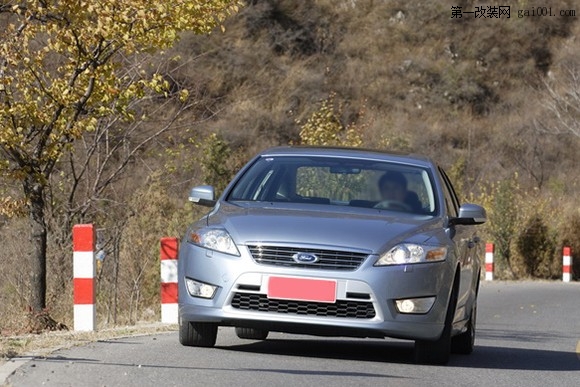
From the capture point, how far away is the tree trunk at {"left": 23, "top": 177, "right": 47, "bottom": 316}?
576 inches

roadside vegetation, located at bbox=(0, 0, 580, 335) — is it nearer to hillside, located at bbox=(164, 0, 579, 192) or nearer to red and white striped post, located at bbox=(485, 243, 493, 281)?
hillside, located at bbox=(164, 0, 579, 192)

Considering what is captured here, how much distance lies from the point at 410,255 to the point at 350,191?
1.90 m

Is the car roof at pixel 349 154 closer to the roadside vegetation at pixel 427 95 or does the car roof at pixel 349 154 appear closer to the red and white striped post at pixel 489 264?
the red and white striped post at pixel 489 264

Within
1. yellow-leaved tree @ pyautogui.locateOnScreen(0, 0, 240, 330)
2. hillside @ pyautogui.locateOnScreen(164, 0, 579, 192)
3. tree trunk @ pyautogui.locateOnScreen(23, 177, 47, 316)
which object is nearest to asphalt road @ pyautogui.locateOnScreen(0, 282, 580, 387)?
tree trunk @ pyautogui.locateOnScreen(23, 177, 47, 316)

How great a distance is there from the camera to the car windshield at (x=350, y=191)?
10672 mm

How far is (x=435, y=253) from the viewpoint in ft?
31.8

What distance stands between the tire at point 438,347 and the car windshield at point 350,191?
860mm

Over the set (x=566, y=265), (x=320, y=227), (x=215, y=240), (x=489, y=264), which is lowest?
(x=566, y=265)

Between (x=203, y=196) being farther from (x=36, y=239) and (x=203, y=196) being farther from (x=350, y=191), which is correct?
(x=36, y=239)

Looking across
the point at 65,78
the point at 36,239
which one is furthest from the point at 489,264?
the point at 36,239

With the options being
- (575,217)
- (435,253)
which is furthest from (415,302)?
(575,217)

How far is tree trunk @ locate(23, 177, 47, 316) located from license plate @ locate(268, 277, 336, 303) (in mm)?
5637

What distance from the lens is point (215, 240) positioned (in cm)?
968

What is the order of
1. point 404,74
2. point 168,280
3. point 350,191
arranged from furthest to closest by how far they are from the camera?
point 404,74 < point 168,280 < point 350,191
